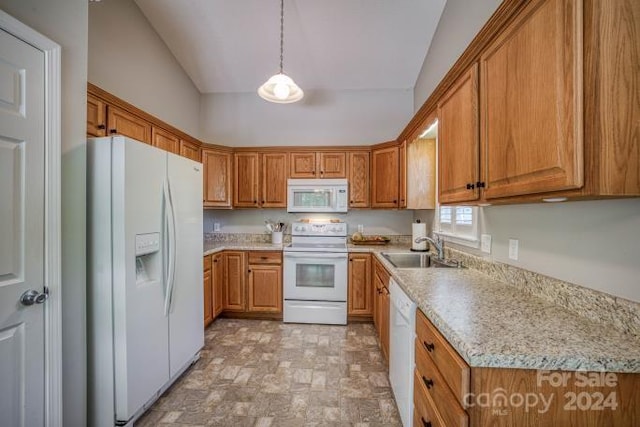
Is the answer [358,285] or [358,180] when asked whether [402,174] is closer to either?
[358,180]

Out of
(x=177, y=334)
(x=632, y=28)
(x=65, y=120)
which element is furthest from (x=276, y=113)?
(x=632, y=28)

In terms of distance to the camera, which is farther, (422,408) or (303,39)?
(303,39)

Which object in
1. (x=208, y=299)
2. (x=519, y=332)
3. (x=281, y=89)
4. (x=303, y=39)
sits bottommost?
(x=208, y=299)

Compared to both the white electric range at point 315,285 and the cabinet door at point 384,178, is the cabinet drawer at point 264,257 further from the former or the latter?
the cabinet door at point 384,178

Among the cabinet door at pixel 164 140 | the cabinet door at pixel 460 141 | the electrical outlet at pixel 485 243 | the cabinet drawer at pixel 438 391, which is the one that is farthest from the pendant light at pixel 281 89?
the cabinet drawer at pixel 438 391

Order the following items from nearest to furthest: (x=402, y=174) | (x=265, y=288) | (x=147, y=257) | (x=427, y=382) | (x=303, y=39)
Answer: (x=427, y=382)
(x=147, y=257)
(x=303, y=39)
(x=402, y=174)
(x=265, y=288)

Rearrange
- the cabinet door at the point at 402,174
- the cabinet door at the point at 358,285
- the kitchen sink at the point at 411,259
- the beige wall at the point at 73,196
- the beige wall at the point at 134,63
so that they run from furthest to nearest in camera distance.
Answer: the cabinet door at the point at 358,285 < the cabinet door at the point at 402,174 < the kitchen sink at the point at 411,259 < the beige wall at the point at 134,63 < the beige wall at the point at 73,196

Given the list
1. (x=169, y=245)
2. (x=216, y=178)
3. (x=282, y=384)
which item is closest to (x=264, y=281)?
(x=282, y=384)

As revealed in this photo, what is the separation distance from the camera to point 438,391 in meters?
1.05

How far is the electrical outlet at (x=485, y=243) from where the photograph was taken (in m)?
1.80

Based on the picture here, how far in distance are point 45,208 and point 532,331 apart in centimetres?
209

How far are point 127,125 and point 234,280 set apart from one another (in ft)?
6.38

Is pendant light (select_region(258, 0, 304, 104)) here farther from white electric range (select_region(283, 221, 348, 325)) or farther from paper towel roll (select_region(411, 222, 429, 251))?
paper towel roll (select_region(411, 222, 429, 251))

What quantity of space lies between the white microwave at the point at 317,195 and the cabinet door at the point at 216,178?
820mm
